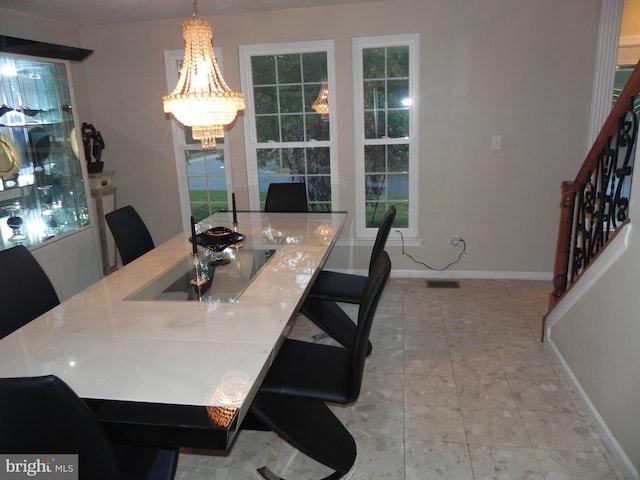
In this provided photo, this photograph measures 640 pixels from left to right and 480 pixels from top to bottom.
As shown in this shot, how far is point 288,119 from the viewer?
423cm

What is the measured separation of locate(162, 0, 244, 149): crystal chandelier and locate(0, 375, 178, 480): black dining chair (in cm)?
154

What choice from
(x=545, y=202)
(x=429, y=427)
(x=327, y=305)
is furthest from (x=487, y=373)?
(x=545, y=202)

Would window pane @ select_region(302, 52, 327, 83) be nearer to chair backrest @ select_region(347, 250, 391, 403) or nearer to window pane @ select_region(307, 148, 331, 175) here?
window pane @ select_region(307, 148, 331, 175)

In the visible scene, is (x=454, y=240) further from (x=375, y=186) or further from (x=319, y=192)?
(x=319, y=192)

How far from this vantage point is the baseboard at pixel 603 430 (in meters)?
1.93

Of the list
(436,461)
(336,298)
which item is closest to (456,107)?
(336,298)

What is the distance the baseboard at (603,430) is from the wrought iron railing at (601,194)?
50 cm

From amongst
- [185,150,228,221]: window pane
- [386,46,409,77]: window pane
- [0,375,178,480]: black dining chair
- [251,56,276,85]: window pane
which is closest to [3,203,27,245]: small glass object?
[185,150,228,221]: window pane

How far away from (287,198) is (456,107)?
1.58 m

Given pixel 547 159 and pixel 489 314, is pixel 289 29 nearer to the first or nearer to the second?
pixel 547 159

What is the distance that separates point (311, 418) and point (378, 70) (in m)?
2.92

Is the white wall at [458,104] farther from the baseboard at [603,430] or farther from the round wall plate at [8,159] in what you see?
the baseboard at [603,430]

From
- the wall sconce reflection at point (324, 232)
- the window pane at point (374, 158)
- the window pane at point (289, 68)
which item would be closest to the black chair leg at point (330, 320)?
the wall sconce reflection at point (324, 232)

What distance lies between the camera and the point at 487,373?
274 cm
